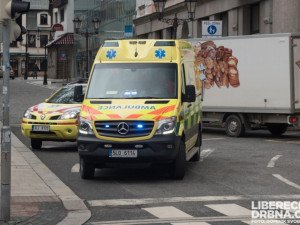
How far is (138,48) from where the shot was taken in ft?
43.0

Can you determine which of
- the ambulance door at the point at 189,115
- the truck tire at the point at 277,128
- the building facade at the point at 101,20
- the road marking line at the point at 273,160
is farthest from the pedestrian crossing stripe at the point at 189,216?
the building facade at the point at 101,20

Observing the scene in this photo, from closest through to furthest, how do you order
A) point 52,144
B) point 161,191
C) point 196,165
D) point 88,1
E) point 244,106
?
1. point 161,191
2. point 196,165
3. point 52,144
4. point 244,106
5. point 88,1

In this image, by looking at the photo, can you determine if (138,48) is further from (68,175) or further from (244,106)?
(244,106)

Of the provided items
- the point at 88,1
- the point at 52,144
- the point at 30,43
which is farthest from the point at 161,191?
the point at 30,43

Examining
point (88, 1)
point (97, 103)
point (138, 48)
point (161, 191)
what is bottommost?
point (161, 191)

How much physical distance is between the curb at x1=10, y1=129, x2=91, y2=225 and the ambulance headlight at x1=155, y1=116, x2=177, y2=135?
5.59ft

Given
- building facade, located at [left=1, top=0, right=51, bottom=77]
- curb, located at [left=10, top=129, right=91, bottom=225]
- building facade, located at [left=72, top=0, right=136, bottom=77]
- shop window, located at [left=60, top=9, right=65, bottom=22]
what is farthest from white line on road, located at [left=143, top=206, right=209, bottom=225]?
building facade, located at [left=1, top=0, right=51, bottom=77]

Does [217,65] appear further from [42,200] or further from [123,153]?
[42,200]

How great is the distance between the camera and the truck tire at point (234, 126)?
21094mm

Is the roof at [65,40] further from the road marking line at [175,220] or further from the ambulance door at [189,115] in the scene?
the road marking line at [175,220]

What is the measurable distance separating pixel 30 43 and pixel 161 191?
338ft

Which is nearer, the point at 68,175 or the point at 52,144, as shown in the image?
the point at 68,175

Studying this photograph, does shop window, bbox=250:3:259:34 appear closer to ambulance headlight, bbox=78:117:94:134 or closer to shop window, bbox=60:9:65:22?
ambulance headlight, bbox=78:117:94:134

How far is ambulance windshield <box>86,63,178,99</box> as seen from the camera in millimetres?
12469
